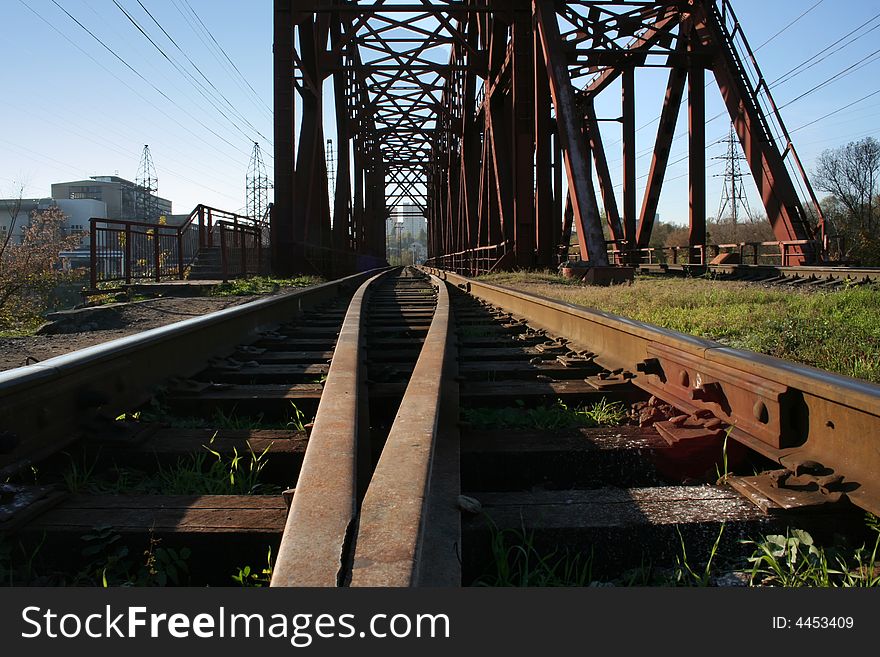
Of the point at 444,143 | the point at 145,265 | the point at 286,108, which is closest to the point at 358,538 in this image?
the point at 286,108

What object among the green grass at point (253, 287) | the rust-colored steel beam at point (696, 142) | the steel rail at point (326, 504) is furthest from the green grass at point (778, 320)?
the rust-colored steel beam at point (696, 142)

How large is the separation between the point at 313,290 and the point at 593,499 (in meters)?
6.83

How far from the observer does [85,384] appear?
241 centimetres

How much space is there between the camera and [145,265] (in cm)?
1458

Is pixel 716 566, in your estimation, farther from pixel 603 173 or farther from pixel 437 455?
pixel 603 173

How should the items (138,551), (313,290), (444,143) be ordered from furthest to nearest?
(444,143)
(313,290)
(138,551)

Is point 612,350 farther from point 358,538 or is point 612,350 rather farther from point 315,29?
point 315,29

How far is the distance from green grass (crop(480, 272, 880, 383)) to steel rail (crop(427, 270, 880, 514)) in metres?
0.73

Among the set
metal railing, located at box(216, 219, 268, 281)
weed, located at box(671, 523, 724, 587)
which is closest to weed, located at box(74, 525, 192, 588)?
weed, located at box(671, 523, 724, 587)

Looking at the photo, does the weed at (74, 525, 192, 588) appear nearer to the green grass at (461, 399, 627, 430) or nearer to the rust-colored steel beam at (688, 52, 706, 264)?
the green grass at (461, 399, 627, 430)

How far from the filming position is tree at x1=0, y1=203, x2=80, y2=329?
14.7 meters

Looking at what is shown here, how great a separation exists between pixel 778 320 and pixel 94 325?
19.3 feet

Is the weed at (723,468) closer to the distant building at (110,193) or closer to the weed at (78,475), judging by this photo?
the weed at (78,475)

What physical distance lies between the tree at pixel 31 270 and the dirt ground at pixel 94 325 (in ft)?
23.0
